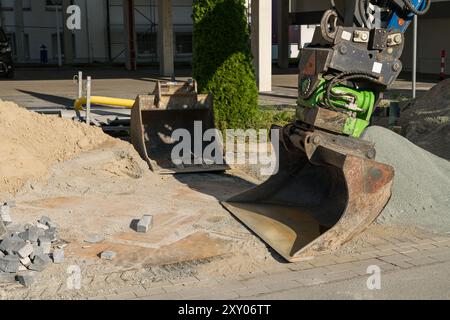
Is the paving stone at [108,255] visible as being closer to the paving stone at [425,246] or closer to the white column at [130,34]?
the paving stone at [425,246]

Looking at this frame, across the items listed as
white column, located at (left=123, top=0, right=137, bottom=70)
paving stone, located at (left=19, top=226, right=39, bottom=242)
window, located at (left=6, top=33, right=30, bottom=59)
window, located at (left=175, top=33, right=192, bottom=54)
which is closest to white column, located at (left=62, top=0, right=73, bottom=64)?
window, located at (left=6, top=33, right=30, bottom=59)

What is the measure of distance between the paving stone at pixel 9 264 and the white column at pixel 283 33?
90.3 ft

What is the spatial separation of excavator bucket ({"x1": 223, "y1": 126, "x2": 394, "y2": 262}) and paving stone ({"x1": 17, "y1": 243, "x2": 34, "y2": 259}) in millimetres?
2167

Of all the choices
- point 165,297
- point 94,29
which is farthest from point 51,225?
point 94,29

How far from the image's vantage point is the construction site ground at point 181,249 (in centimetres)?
496

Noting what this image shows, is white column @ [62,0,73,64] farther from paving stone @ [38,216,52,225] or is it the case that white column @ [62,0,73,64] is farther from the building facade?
paving stone @ [38,216,52,225]

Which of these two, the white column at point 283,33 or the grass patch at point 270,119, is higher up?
the white column at point 283,33

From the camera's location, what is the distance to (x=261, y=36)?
18234 millimetres

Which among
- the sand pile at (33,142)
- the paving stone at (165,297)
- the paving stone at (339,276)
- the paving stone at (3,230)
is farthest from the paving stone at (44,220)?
the paving stone at (339,276)

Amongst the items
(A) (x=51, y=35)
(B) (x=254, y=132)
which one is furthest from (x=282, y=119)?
(A) (x=51, y=35)

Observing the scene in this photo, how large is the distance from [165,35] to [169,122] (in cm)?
1558

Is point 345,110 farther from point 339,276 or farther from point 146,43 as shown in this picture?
point 146,43

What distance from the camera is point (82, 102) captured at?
10.9 metres
